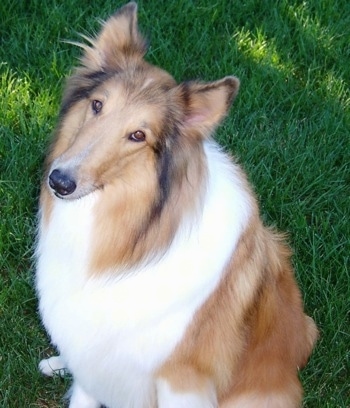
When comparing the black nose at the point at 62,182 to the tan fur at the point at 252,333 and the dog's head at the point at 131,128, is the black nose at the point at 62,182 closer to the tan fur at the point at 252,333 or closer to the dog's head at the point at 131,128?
the dog's head at the point at 131,128

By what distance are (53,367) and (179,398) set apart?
2.67ft

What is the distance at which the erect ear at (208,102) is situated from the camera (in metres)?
2.25

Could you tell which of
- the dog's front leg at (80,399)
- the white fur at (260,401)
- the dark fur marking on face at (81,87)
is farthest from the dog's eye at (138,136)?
the dog's front leg at (80,399)

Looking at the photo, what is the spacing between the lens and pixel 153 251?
249 centimetres

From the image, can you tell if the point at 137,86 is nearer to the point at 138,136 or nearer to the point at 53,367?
the point at 138,136

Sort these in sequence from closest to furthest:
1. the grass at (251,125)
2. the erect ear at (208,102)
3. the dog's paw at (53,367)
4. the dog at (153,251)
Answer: the erect ear at (208,102) → the dog at (153,251) → the dog's paw at (53,367) → the grass at (251,125)

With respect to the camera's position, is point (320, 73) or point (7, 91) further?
point (320, 73)

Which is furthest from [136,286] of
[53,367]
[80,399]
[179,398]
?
[53,367]

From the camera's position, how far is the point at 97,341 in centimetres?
267

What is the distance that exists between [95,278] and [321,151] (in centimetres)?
204

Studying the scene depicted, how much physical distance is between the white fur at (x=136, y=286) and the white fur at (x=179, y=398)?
2 cm

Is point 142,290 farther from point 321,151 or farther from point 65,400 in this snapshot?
point 321,151

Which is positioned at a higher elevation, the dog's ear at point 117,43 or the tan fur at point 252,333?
the dog's ear at point 117,43

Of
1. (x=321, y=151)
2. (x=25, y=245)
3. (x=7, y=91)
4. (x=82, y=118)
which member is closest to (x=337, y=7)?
(x=321, y=151)
